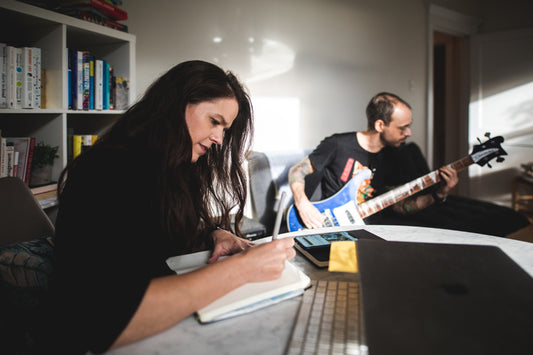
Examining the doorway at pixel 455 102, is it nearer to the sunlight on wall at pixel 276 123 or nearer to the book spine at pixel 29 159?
the sunlight on wall at pixel 276 123

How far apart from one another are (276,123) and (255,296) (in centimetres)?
239

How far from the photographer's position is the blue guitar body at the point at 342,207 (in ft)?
7.07

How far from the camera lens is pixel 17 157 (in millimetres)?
1582

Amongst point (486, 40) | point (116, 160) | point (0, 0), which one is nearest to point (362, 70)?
point (486, 40)

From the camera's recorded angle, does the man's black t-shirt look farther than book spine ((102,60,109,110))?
Yes

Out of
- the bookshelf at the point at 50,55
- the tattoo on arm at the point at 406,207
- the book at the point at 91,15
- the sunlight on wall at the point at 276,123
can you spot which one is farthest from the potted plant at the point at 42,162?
the tattoo on arm at the point at 406,207

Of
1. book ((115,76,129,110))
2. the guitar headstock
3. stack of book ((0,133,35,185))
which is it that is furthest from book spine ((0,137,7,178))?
the guitar headstock

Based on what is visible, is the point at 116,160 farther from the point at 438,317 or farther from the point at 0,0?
the point at 0,0

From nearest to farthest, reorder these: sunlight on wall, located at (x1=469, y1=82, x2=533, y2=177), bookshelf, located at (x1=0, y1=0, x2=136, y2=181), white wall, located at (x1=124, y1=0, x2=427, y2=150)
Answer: bookshelf, located at (x1=0, y1=0, x2=136, y2=181) → white wall, located at (x1=124, y1=0, x2=427, y2=150) → sunlight on wall, located at (x1=469, y1=82, x2=533, y2=177)

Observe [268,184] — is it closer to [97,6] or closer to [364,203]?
[364,203]

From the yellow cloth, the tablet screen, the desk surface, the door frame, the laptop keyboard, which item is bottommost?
the desk surface

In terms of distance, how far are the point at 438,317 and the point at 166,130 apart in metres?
0.67

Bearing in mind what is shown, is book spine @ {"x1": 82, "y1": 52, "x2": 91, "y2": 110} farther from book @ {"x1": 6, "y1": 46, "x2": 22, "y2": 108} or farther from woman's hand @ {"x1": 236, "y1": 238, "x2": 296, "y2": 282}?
woman's hand @ {"x1": 236, "y1": 238, "x2": 296, "y2": 282}

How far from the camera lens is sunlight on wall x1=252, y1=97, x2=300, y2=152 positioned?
2912 millimetres
